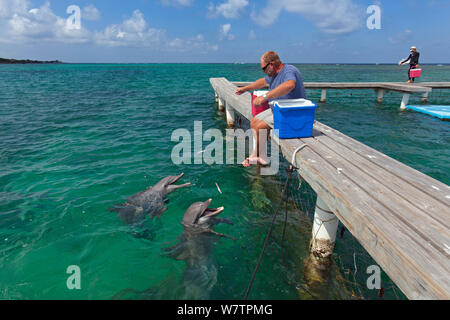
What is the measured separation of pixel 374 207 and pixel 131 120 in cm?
1312

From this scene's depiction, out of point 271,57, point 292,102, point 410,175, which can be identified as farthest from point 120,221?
point 410,175

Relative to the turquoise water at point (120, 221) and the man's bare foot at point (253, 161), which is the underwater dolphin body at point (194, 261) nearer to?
the turquoise water at point (120, 221)

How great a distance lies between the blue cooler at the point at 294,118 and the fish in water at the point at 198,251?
1919 millimetres

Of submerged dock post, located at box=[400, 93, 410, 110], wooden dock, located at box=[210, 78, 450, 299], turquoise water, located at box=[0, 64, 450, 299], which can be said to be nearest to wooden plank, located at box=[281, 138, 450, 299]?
wooden dock, located at box=[210, 78, 450, 299]

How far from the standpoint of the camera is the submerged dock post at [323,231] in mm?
3805

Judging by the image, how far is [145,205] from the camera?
17.9ft

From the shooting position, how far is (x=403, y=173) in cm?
353

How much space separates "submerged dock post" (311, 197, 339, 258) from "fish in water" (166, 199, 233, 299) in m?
1.54

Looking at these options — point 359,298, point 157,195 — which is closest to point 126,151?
point 157,195

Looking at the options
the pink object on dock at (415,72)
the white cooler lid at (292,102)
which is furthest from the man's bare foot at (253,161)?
the pink object on dock at (415,72)

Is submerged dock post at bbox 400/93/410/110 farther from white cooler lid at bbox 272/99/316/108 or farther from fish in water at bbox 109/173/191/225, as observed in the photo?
fish in water at bbox 109/173/191/225

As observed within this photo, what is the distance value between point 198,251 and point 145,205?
1.85 m

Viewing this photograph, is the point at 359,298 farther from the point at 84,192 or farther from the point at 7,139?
the point at 7,139

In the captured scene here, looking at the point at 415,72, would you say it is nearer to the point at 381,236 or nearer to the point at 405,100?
the point at 405,100
